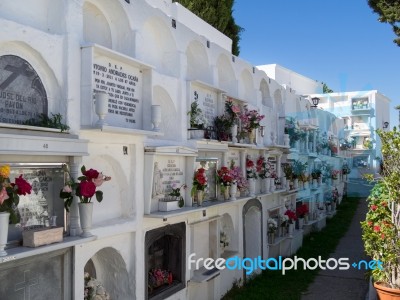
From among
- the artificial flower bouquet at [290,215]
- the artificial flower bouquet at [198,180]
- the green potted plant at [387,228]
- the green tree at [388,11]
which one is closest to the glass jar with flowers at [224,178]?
the artificial flower bouquet at [198,180]

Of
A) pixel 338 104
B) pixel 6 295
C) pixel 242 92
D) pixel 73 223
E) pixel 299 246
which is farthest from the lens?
pixel 338 104

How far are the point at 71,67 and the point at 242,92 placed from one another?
247 inches

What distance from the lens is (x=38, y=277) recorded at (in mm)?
4418

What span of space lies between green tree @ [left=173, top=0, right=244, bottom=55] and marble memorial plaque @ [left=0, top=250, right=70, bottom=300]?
11.8m

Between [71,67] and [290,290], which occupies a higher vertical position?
[71,67]

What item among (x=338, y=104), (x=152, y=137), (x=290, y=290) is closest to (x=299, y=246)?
(x=290, y=290)

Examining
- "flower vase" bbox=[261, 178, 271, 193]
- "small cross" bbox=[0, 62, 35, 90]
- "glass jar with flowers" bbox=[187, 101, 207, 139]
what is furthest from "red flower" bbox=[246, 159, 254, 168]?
"small cross" bbox=[0, 62, 35, 90]

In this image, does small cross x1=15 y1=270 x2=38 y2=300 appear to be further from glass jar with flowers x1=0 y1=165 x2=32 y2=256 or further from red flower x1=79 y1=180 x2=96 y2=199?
red flower x1=79 y1=180 x2=96 y2=199

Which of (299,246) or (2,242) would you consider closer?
(2,242)

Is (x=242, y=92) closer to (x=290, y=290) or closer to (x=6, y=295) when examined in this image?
(x=290, y=290)

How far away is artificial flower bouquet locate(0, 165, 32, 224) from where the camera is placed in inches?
142

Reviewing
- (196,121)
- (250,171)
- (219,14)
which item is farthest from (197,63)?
(219,14)

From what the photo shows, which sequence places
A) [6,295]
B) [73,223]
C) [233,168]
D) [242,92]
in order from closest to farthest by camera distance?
[6,295]
[73,223]
[233,168]
[242,92]

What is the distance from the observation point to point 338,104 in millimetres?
31828
